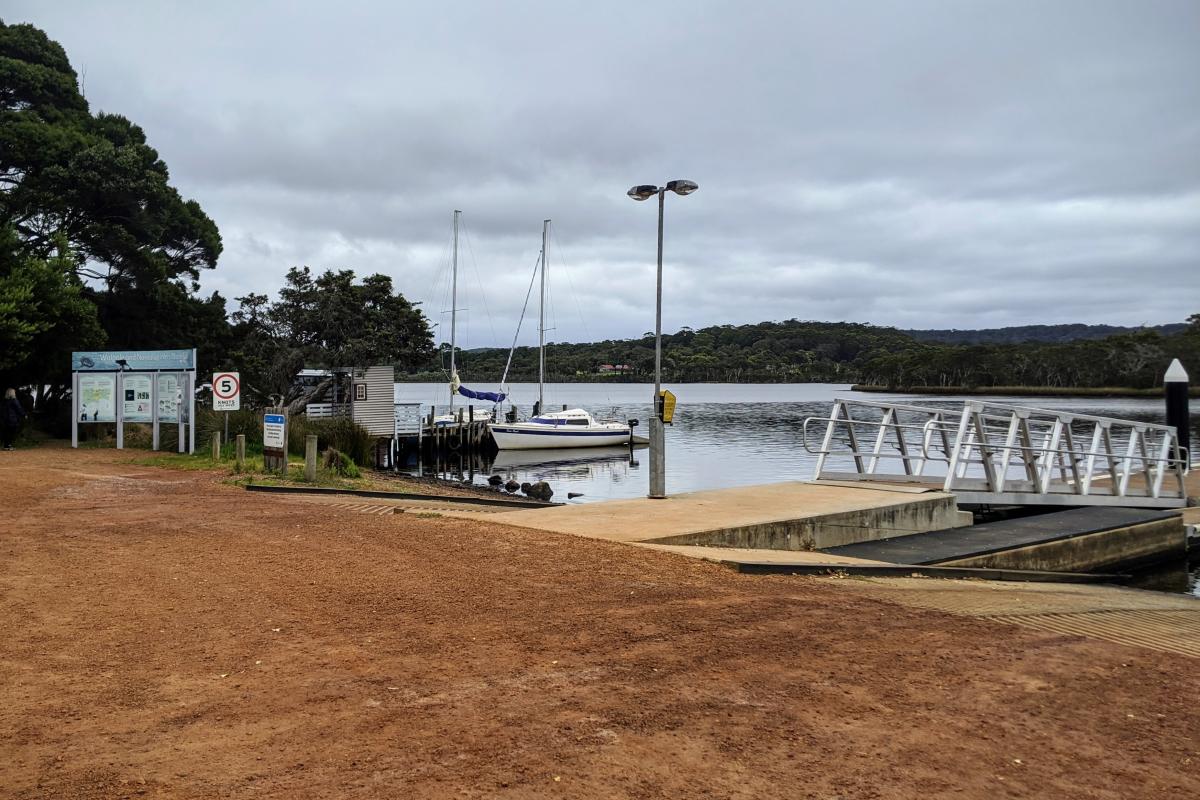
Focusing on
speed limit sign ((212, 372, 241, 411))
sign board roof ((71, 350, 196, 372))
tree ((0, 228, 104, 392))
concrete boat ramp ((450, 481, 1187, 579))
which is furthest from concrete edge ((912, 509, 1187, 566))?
tree ((0, 228, 104, 392))

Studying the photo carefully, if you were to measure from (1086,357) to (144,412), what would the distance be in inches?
5534

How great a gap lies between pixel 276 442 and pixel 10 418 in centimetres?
918

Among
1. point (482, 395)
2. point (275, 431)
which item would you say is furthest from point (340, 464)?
point (482, 395)

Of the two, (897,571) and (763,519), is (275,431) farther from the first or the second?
(897,571)

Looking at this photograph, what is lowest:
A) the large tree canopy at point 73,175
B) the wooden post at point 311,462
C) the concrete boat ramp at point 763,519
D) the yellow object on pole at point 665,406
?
the concrete boat ramp at point 763,519

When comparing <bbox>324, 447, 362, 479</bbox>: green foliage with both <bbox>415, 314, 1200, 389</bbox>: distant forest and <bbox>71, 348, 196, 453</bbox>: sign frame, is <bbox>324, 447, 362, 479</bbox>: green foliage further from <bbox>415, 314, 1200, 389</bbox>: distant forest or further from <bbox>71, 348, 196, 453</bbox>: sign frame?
<bbox>415, 314, 1200, 389</bbox>: distant forest

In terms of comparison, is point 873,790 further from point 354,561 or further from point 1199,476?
point 1199,476

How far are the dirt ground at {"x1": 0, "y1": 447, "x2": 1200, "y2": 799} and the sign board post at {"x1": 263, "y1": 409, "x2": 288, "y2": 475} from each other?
894 centimetres

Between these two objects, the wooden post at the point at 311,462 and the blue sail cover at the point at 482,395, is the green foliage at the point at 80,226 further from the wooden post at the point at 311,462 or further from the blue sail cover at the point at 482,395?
the blue sail cover at the point at 482,395

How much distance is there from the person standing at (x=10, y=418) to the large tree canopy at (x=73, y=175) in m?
5.37

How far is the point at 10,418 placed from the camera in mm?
21719

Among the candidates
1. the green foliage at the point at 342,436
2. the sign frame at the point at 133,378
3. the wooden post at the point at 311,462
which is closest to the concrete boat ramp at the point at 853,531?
the wooden post at the point at 311,462

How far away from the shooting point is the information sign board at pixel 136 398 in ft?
73.7

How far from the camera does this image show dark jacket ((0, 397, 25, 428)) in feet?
71.3
